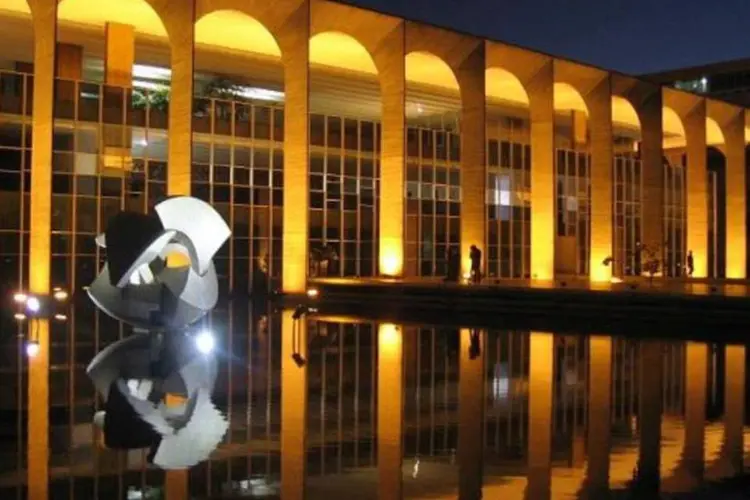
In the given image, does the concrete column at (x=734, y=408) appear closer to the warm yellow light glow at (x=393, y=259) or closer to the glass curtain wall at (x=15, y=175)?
the warm yellow light glow at (x=393, y=259)

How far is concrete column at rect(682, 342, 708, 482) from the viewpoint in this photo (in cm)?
826

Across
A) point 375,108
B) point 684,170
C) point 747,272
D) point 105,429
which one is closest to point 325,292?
point 375,108

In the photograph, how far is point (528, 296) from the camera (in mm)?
24969

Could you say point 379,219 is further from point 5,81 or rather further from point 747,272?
point 747,272

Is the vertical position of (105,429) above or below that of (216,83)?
below

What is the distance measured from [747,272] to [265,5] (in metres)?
33.8

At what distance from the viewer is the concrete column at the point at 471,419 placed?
24.7 feet

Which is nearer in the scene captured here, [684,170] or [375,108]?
[375,108]

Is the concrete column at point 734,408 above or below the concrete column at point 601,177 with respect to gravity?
below

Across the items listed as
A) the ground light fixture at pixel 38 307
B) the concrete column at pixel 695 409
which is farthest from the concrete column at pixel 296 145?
the concrete column at pixel 695 409

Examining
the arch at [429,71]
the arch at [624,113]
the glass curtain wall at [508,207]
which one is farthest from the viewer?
the arch at [624,113]

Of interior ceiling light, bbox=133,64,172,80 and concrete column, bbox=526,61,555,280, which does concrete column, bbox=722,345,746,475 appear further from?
interior ceiling light, bbox=133,64,172,80

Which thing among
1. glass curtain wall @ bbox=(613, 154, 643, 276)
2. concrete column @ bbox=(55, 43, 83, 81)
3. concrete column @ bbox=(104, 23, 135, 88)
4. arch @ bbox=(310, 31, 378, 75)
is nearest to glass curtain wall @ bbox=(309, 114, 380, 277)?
arch @ bbox=(310, 31, 378, 75)

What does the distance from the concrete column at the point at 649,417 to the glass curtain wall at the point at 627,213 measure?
30596mm
